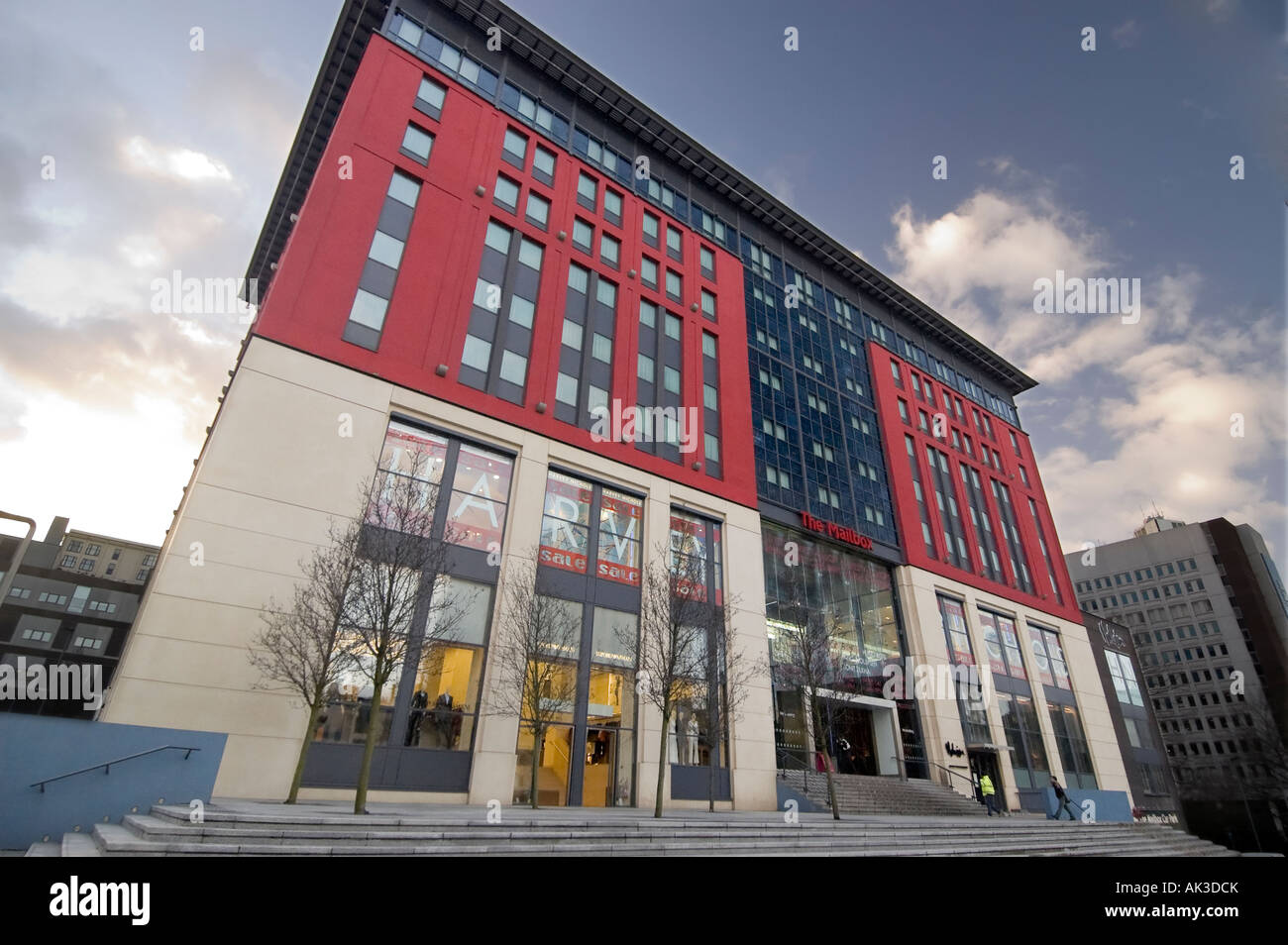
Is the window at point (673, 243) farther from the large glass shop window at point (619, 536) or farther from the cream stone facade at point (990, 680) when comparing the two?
the cream stone facade at point (990, 680)

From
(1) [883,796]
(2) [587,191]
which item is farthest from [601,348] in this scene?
(1) [883,796]

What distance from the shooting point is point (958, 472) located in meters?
46.8

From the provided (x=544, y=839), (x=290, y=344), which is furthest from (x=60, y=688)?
(x=544, y=839)

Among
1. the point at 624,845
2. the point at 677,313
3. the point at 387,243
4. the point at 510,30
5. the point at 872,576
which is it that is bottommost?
the point at 624,845

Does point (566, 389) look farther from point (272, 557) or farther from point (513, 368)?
point (272, 557)

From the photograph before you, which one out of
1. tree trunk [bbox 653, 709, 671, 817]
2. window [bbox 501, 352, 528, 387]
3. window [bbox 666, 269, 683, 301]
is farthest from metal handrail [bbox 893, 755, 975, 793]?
window [bbox 666, 269, 683, 301]

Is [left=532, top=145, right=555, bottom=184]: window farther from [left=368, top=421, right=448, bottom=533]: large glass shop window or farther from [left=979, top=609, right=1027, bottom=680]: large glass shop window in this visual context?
[left=979, top=609, right=1027, bottom=680]: large glass shop window

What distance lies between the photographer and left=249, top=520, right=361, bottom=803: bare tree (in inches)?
586
